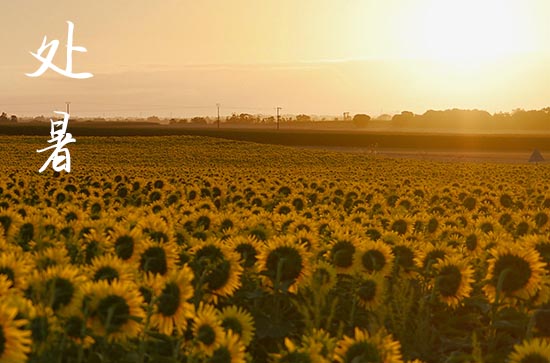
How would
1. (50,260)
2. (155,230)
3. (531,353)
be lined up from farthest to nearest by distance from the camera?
1. (155,230)
2. (50,260)
3. (531,353)

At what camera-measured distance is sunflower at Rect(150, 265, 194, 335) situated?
5.52 metres

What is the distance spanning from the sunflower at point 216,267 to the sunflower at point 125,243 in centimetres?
55

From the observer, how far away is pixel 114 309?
4781 mm

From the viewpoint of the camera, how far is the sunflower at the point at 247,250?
25.6ft

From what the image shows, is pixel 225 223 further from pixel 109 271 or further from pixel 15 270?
pixel 15 270

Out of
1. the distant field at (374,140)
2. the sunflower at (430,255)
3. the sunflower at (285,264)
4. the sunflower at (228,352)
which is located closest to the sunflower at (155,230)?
the sunflower at (285,264)

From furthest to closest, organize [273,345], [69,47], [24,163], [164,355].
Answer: [24,163], [69,47], [273,345], [164,355]

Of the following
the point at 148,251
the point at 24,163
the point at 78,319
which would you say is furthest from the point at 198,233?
the point at 24,163

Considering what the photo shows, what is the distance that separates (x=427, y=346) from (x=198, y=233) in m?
3.23

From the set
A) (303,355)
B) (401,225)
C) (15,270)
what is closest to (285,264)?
(15,270)

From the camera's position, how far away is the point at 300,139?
132875 mm

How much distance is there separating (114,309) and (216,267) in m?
2.33

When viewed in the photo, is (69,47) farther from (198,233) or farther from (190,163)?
(190,163)

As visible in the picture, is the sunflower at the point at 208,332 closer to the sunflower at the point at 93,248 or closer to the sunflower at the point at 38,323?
the sunflower at the point at 38,323
